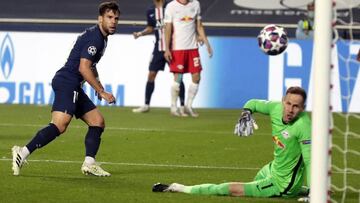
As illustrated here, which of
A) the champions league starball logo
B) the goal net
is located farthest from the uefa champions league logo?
the goal net

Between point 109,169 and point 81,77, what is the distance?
3.49ft

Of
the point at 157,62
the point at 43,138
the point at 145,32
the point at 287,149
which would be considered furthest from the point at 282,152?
the point at 145,32

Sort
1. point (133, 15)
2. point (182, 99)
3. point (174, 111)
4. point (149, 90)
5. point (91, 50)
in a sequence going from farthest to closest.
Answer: point (133, 15) → point (149, 90) → point (174, 111) → point (182, 99) → point (91, 50)

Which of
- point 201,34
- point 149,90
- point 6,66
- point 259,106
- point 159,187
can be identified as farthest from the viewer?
point 6,66

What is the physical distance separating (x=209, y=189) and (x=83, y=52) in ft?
6.84

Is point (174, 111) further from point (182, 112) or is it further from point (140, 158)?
point (140, 158)

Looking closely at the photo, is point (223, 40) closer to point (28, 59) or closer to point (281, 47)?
point (28, 59)

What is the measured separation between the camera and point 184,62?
59.8ft

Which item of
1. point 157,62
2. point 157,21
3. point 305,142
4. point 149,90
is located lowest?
point 149,90

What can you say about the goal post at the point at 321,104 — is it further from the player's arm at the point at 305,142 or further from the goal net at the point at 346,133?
the player's arm at the point at 305,142

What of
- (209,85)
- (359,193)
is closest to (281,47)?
(359,193)

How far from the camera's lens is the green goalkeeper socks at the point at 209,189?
30.8ft

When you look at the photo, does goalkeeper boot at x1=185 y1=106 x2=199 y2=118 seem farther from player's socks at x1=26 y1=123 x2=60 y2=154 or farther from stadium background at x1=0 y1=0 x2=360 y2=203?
player's socks at x1=26 y1=123 x2=60 y2=154

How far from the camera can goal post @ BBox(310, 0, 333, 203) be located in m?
7.01
